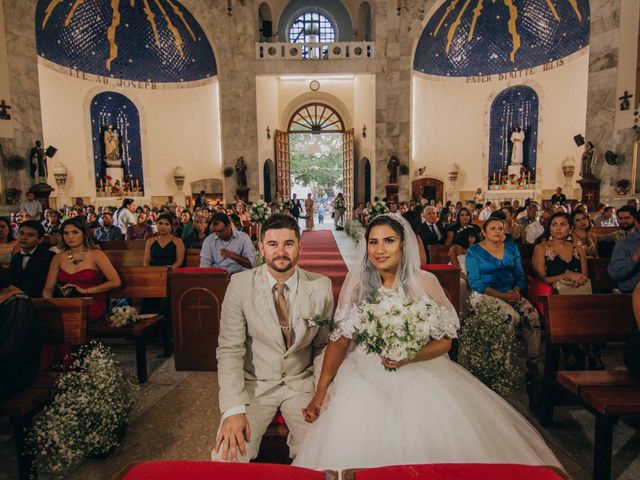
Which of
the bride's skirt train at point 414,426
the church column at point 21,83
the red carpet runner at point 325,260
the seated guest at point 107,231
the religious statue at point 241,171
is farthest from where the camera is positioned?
the religious statue at point 241,171

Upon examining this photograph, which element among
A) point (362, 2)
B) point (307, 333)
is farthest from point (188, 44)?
point (307, 333)

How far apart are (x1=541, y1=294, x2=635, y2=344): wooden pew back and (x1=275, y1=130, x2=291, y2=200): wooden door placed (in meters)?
17.4

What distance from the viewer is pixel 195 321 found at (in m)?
4.14

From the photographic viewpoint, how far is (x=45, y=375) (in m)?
2.91

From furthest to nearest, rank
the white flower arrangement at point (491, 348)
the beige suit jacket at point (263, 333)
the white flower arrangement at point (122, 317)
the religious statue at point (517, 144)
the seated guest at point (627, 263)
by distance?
the religious statue at point (517, 144), the white flower arrangement at point (122, 317), the seated guest at point (627, 263), the white flower arrangement at point (491, 348), the beige suit jacket at point (263, 333)

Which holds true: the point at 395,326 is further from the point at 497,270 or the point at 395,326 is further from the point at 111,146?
the point at 111,146

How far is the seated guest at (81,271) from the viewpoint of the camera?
398 centimetres

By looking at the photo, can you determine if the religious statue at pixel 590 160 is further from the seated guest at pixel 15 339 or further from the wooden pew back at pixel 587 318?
the seated guest at pixel 15 339

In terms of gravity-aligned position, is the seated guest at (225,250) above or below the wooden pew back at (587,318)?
above

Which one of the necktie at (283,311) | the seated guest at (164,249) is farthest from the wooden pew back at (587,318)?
the seated guest at (164,249)

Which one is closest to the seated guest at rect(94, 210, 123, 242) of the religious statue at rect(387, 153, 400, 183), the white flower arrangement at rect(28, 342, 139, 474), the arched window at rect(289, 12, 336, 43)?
the white flower arrangement at rect(28, 342, 139, 474)

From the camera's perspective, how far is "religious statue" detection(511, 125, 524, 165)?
17.6 metres

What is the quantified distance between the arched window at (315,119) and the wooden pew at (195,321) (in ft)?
58.6

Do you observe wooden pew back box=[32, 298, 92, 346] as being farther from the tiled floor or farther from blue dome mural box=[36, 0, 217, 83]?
blue dome mural box=[36, 0, 217, 83]
